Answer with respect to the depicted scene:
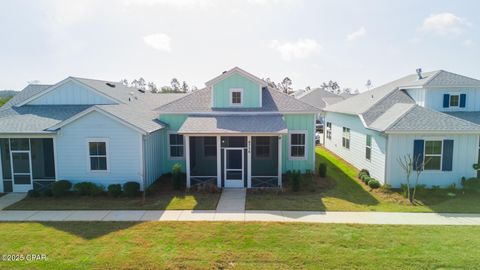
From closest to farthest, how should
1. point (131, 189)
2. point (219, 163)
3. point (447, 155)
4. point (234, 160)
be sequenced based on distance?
point (131, 189) → point (447, 155) → point (219, 163) → point (234, 160)

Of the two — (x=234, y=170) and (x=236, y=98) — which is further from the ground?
(x=236, y=98)

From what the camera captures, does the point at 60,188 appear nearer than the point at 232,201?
No

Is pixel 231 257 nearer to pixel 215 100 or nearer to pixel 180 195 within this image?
pixel 180 195

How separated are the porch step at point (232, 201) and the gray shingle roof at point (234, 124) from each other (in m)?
3.17

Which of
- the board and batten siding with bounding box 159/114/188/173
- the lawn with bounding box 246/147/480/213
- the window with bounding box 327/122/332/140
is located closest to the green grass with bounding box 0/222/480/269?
the lawn with bounding box 246/147/480/213

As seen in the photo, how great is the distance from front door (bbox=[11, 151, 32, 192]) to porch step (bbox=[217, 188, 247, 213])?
1036cm

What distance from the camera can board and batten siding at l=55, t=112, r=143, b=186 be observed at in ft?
52.2

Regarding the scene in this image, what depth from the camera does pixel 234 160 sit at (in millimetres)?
17828

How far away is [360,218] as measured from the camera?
1262 centimetres

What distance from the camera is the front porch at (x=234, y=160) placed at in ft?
55.8

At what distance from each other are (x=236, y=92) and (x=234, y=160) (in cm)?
446

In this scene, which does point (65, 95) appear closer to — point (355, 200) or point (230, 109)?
point (230, 109)

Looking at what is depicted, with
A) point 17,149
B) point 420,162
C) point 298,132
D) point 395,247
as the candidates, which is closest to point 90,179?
point 17,149

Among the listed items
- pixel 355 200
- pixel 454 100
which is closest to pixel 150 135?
pixel 355 200
